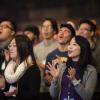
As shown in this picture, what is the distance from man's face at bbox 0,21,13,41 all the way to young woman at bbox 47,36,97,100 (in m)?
1.03

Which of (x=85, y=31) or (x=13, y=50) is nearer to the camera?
(x=13, y=50)

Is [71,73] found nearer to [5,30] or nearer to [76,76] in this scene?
[76,76]

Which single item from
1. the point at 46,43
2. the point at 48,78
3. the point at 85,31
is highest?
the point at 85,31

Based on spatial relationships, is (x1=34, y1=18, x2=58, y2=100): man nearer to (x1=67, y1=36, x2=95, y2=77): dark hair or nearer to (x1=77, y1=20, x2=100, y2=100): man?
(x1=77, y1=20, x2=100, y2=100): man

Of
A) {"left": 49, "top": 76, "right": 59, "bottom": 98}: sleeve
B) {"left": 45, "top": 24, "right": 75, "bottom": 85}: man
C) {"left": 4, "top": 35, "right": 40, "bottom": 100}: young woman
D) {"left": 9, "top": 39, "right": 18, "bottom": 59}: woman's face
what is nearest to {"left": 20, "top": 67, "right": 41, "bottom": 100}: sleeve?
{"left": 4, "top": 35, "right": 40, "bottom": 100}: young woman

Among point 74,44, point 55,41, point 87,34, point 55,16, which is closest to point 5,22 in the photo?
point 55,41

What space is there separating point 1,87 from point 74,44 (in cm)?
82

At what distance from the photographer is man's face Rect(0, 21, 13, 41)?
16.0ft

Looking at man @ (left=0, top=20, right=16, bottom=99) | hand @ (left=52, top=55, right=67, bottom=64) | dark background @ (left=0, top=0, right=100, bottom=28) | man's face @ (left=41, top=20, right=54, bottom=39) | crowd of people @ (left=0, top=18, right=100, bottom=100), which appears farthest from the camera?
dark background @ (left=0, top=0, right=100, bottom=28)

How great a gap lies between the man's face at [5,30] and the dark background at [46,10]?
3.26m

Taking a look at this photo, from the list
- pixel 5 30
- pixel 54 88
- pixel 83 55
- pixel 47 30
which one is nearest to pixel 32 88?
pixel 54 88

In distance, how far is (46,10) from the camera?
8.46 metres

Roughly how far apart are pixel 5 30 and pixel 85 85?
1427mm

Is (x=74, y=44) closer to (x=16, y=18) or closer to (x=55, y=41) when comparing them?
(x=55, y=41)
